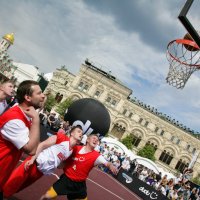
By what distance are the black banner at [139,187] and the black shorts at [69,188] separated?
38.4ft

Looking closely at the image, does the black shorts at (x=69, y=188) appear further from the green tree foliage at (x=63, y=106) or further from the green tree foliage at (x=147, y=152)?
the green tree foliage at (x=147, y=152)

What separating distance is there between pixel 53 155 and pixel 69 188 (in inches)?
46.6

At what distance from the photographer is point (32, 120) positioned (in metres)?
3.73

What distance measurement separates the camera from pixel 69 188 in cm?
639

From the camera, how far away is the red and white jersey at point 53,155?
529 cm

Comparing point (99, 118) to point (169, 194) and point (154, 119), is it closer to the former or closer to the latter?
point (169, 194)

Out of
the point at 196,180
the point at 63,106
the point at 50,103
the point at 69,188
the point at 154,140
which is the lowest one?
the point at 69,188

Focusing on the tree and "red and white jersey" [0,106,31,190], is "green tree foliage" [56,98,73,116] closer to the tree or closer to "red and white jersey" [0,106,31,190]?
the tree

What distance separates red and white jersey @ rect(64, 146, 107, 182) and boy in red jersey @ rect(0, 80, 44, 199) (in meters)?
2.64

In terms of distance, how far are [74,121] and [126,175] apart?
13.5m

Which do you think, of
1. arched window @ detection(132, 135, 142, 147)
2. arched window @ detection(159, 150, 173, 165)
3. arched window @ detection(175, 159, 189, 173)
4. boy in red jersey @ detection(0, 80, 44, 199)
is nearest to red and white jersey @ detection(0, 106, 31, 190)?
boy in red jersey @ detection(0, 80, 44, 199)

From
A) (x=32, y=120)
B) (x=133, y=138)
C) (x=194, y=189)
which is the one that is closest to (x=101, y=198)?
(x=32, y=120)

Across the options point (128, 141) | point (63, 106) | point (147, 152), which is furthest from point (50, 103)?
point (147, 152)

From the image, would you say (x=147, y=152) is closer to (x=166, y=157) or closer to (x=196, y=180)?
(x=166, y=157)
